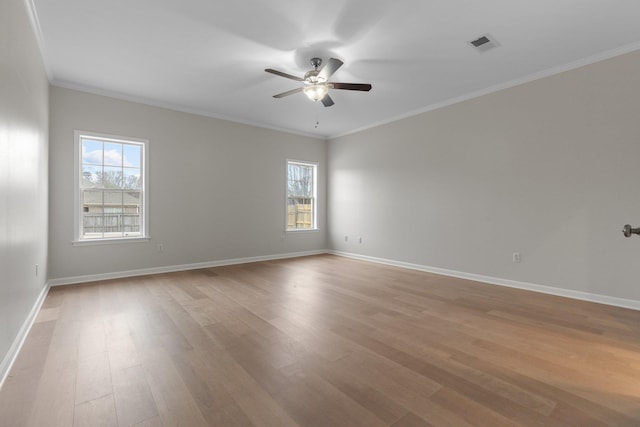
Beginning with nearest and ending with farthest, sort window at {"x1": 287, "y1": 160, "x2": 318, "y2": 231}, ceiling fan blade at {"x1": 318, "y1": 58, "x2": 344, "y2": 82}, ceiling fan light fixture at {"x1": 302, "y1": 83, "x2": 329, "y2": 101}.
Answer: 1. ceiling fan blade at {"x1": 318, "y1": 58, "x2": 344, "y2": 82}
2. ceiling fan light fixture at {"x1": 302, "y1": 83, "x2": 329, "y2": 101}
3. window at {"x1": 287, "y1": 160, "x2": 318, "y2": 231}

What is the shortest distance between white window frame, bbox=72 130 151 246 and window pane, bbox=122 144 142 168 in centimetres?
7

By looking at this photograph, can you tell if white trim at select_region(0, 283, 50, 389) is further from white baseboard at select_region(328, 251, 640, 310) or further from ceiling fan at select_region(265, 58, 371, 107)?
white baseboard at select_region(328, 251, 640, 310)

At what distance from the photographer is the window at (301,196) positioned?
6.73m

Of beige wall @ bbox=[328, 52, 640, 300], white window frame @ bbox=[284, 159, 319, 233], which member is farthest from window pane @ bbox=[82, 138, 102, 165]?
beige wall @ bbox=[328, 52, 640, 300]

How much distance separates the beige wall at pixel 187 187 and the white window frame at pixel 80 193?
0.06 metres

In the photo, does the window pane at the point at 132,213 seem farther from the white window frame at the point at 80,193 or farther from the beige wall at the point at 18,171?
the beige wall at the point at 18,171

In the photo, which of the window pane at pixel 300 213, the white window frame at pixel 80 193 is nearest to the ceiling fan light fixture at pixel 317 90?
the white window frame at pixel 80 193

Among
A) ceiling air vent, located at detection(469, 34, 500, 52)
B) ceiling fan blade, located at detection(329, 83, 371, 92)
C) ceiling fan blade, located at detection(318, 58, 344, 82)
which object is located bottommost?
ceiling fan blade, located at detection(329, 83, 371, 92)

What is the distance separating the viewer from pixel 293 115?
18.3 feet

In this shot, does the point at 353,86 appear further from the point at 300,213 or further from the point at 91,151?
the point at 91,151

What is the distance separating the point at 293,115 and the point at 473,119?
315 centimetres

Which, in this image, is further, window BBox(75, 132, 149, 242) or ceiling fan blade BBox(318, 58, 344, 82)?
window BBox(75, 132, 149, 242)

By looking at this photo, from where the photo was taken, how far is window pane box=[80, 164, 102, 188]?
436 cm

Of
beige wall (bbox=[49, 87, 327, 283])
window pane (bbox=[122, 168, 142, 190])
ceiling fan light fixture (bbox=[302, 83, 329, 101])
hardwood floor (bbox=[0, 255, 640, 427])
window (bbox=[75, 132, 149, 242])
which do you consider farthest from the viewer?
window pane (bbox=[122, 168, 142, 190])
